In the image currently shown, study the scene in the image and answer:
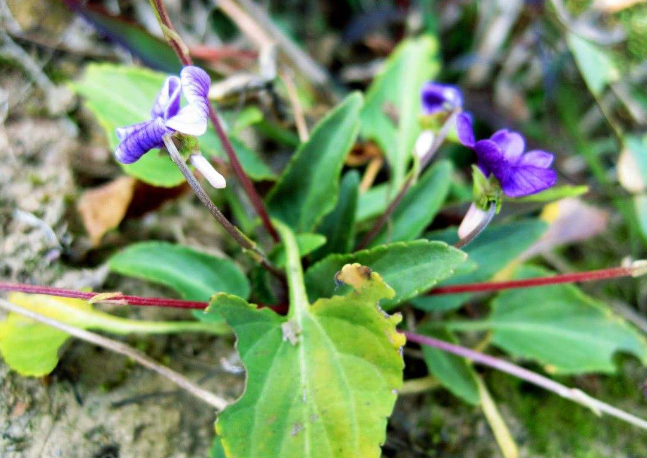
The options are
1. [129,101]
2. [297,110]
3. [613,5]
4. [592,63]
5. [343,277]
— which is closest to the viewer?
[343,277]

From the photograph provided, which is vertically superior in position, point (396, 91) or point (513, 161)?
point (513, 161)

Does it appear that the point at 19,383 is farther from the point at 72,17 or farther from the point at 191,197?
the point at 72,17

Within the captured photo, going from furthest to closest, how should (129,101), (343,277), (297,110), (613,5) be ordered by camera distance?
(613,5), (297,110), (129,101), (343,277)

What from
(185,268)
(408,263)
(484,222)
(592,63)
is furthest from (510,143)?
(592,63)

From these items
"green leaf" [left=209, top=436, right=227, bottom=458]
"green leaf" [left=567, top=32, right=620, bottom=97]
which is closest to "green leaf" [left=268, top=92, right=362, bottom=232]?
"green leaf" [left=209, top=436, right=227, bottom=458]

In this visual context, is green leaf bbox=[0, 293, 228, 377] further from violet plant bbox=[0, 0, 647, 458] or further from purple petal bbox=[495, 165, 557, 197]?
purple petal bbox=[495, 165, 557, 197]

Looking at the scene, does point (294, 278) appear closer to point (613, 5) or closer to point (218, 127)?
point (218, 127)

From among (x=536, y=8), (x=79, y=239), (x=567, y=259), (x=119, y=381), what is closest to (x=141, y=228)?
(x=79, y=239)
